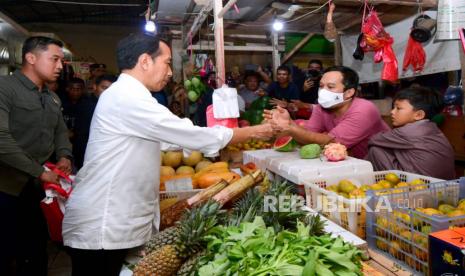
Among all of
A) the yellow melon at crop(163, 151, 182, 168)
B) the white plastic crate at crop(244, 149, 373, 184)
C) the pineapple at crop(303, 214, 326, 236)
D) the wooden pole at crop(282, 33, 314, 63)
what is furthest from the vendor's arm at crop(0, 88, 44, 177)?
the wooden pole at crop(282, 33, 314, 63)

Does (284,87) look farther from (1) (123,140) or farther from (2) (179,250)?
(2) (179,250)

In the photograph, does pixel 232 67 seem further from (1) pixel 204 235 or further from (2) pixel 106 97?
(1) pixel 204 235

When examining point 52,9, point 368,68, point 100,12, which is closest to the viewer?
point 368,68

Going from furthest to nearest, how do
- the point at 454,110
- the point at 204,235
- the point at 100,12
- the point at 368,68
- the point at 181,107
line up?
the point at 100,12 → the point at 181,107 → the point at 368,68 → the point at 454,110 → the point at 204,235

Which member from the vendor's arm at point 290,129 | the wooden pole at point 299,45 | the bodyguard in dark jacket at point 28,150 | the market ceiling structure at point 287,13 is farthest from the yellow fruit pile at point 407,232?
the wooden pole at point 299,45

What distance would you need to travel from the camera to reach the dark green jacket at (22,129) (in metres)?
2.43

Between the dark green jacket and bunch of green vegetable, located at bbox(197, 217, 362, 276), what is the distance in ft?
5.60

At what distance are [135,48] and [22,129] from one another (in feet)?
4.74

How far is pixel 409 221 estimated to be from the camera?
145 centimetres

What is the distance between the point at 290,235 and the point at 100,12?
12.0 metres

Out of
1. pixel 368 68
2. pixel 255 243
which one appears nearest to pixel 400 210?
pixel 255 243

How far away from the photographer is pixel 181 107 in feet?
20.5

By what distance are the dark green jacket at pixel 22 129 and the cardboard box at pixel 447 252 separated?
2.38m

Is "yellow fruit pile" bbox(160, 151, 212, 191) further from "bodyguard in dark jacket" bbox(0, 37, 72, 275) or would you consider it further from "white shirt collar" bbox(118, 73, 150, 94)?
"white shirt collar" bbox(118, 73, 150, 94)
